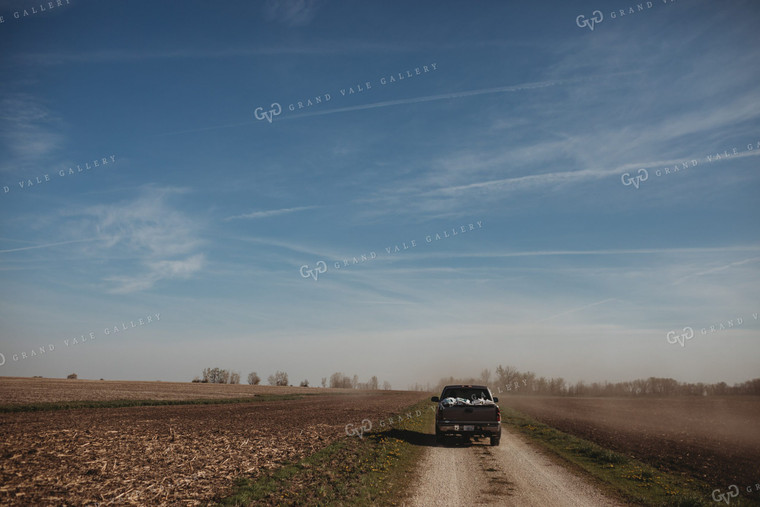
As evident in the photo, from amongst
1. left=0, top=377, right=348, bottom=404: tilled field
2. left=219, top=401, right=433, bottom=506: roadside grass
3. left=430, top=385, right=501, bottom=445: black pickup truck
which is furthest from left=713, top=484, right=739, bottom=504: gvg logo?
left=0, top=377, right=348, bottom=404: tilled field

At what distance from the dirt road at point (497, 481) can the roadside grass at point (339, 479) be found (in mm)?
721

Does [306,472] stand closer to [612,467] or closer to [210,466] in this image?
[210,466]

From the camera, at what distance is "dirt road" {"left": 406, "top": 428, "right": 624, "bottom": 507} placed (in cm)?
962

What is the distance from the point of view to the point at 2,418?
26.0 metres

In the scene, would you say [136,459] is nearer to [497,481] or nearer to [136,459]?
[136,459]

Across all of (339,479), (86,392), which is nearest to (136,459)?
(339,479)

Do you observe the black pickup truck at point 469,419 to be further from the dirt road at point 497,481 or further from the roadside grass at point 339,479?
the roadside grass at point 339,479

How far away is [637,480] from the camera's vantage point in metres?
12.0

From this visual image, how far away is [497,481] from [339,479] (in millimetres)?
4242

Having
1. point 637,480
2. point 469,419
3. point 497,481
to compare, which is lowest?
point 637,480

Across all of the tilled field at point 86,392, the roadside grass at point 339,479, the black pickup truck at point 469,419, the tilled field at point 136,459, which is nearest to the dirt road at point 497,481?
the roadside grass at point 339,479

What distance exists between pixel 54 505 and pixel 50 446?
8035 millimetres

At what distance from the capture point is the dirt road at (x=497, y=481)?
9.62 metres

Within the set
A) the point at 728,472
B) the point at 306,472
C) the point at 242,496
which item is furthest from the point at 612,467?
the point at 242,496
